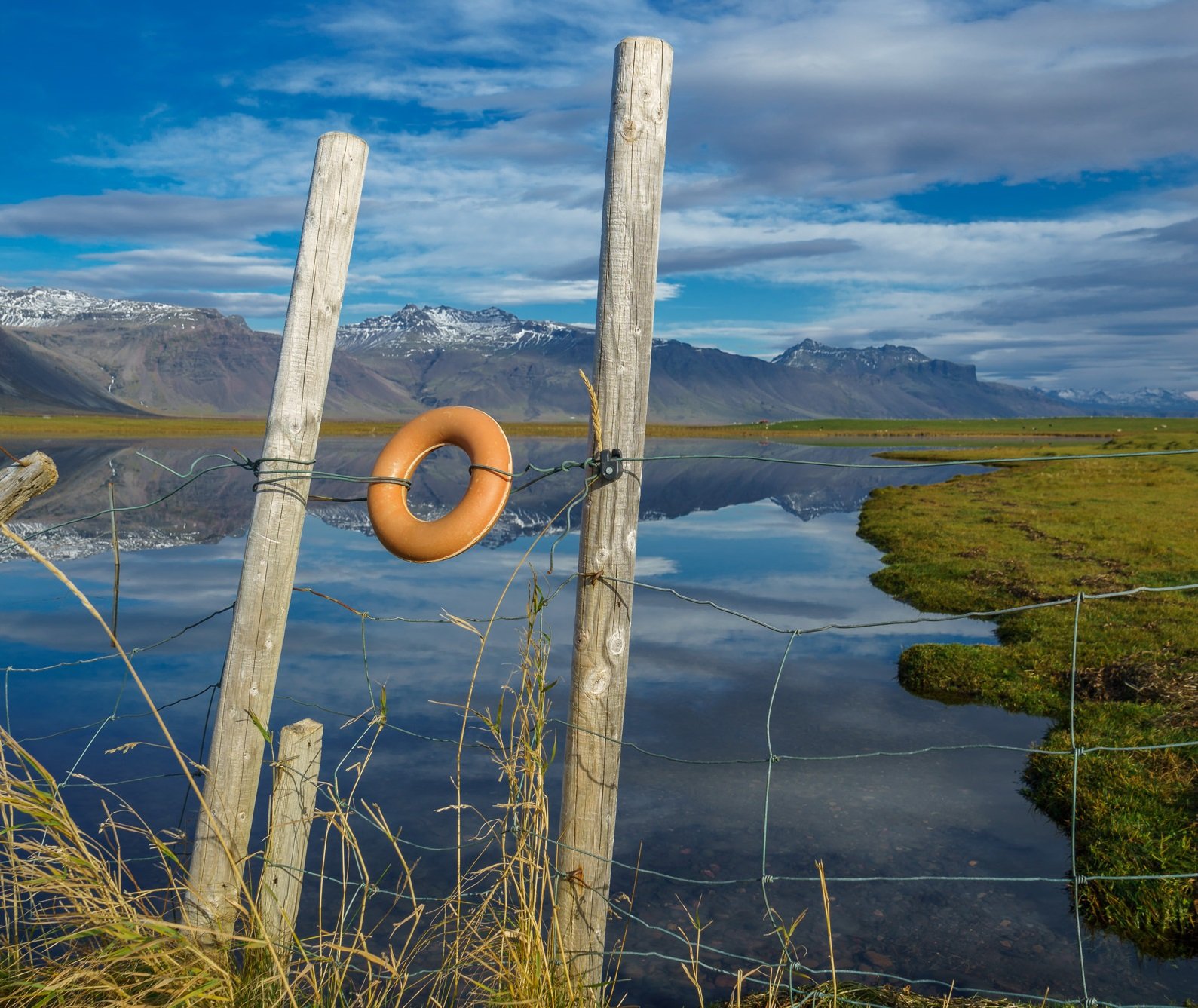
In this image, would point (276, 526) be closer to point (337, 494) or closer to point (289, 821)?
point (289, 821)

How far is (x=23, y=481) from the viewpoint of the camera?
3719 millimetres

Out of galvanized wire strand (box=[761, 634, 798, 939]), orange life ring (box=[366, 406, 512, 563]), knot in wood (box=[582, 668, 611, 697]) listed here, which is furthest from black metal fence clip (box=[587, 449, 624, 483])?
galvanized wire strand (box=[761, 634, 798, 939])

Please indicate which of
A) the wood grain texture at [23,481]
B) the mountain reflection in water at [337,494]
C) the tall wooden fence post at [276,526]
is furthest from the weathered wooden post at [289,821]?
the mountain reflection in water at [337,494]

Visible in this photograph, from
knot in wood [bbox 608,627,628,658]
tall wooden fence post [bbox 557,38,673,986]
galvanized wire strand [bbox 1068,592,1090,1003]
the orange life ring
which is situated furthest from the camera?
the orange life ring

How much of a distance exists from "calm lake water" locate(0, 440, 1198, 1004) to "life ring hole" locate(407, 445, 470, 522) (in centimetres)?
441

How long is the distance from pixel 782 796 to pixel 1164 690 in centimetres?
409

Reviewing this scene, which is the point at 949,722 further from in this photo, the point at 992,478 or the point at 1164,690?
the point at 992,478

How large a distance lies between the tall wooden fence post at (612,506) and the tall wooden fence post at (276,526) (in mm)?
1120

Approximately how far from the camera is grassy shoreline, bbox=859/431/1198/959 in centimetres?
585

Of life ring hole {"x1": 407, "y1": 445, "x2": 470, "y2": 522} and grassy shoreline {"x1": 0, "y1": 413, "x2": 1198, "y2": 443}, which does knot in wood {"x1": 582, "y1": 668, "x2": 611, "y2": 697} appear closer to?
life ring hole {"x1": 407, "y1": 445, "x2": 470, "y2": 522}

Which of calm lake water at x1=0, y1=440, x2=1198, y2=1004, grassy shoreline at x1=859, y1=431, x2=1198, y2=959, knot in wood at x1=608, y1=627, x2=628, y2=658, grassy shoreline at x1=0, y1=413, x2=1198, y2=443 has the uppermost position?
grassy shoreline at x1=0, y1=413, x2=1198, y2=443

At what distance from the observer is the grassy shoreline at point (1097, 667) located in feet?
19.2

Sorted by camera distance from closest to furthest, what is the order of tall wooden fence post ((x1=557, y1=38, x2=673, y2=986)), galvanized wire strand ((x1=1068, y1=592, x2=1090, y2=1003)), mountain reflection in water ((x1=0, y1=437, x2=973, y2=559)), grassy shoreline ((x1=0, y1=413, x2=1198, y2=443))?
1. galvanized wire strand ((x1=1068, y1=592, x2=1090, y2=1003))
2. tall wooden fence post ((x1=557, y1=38, x2=673, y2=986))
3. mountain reflection in water ((x1=0, y1=437, x2=973, y2=559))
4. grassy shoreline ((x1=0, y1=413, x2=1198, y2=443))

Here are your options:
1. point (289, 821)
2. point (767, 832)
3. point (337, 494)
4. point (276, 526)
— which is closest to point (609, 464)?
point (276, 526)
